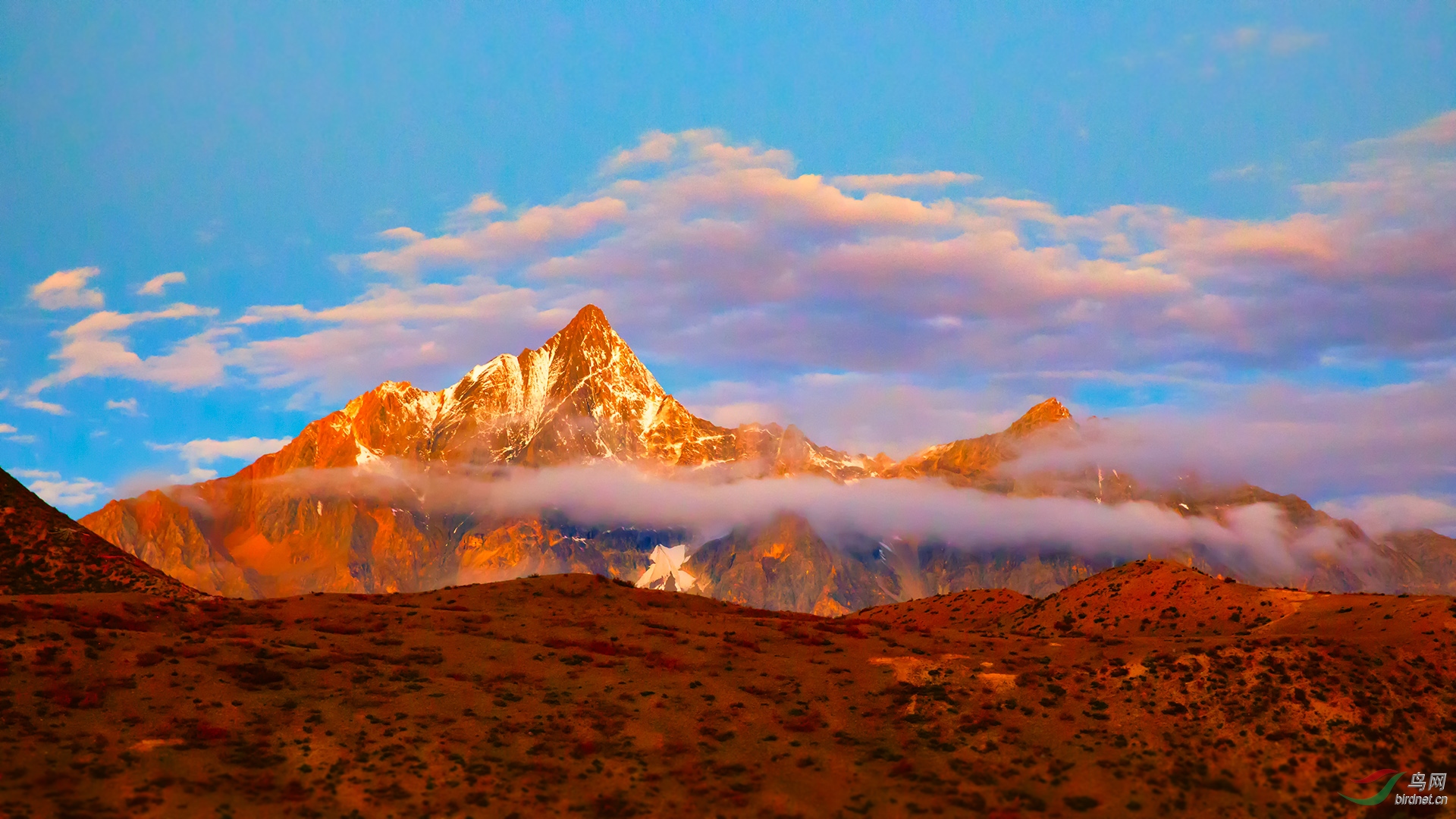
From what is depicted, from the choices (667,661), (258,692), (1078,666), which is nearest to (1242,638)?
(1078,666)

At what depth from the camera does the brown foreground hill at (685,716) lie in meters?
55.1

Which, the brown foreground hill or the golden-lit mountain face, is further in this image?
the golden-lit mountain face

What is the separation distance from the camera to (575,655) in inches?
3137

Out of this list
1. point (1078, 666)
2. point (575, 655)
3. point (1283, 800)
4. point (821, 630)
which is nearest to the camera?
point (1283, 800)

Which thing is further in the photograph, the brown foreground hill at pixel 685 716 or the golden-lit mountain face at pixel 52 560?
the golden-lit mountain face at pixel 52 560

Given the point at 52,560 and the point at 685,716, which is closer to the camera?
the point at 685,716

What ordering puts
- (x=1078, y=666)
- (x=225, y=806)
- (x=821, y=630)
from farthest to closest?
(x=821, y=630) → (x=1078, y=666) → (x=225, y=806)

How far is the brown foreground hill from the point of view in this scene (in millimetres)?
55062

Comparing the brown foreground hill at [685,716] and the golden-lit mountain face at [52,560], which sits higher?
the golden-lit mountain face at [52,560]

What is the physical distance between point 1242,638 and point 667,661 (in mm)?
40257

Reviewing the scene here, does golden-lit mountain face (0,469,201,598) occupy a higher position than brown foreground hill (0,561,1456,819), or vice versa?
golden-lit mountain face (0,469,201,598)

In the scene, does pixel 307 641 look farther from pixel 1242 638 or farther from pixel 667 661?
pixel 1242 638

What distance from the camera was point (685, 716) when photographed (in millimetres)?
67062

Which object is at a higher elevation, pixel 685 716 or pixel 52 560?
pixel 52 560
